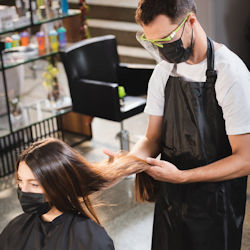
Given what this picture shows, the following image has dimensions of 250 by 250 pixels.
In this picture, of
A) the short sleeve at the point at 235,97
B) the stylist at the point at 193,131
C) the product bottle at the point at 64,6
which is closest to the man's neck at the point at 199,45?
the stylist at the point at 193,131

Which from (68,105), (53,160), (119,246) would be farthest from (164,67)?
(68,105)

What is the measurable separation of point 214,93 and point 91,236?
0.67 meters

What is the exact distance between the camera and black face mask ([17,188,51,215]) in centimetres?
181

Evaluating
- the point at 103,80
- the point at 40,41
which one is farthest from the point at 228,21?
the point at 40,41

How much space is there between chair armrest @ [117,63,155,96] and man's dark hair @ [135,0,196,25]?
2479 millimetres

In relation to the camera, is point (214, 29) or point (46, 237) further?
point (214, 29)

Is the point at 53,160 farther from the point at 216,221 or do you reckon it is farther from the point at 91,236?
the point at 216,221

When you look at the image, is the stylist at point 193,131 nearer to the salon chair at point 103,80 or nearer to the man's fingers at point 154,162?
the man's fingers at point 154,162

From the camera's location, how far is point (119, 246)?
3.32m

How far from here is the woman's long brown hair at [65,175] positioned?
178 centimetres

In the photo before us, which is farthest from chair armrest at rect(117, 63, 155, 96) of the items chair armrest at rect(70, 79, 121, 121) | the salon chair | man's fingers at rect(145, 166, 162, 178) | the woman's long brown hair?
the woman's long brown hair

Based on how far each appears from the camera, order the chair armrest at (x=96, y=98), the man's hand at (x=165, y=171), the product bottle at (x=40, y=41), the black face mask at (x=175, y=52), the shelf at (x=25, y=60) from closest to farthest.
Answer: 1. the black face mask at (x=175, y=52)
2. the man's hand at (x=165, y=171)
3. the chair armrest at (x=96, y=98)
4. the shelf at (x=25, y=60)
5. the product bottle at (x=40, y=41)

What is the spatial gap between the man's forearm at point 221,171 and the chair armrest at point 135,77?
242 centimetres

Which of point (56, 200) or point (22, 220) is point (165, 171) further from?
point (22, 220)
